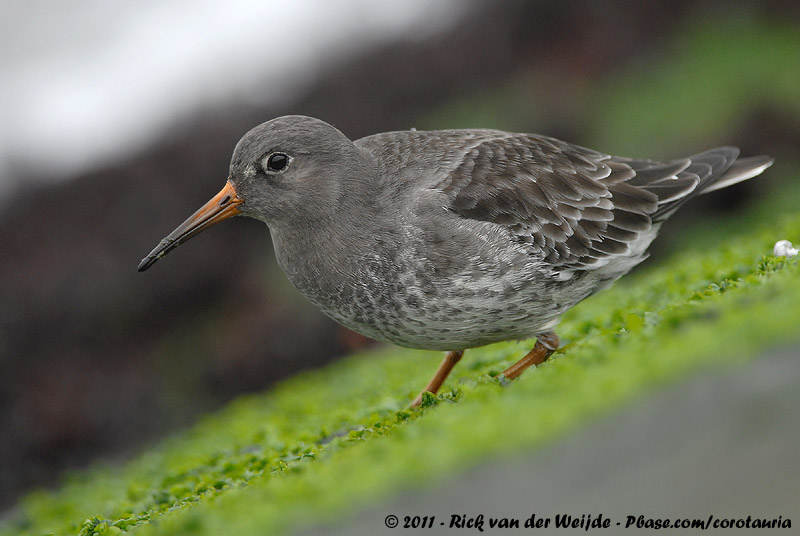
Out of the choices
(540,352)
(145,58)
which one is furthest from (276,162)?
(145,58)

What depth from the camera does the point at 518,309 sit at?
662cm

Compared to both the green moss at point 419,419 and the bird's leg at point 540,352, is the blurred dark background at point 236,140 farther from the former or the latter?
the bird's leg at point 540,352

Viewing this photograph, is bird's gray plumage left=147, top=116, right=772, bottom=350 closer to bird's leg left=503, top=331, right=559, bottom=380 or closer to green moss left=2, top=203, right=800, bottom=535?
bird's leg left=503, top=331, right=559, bottom=380

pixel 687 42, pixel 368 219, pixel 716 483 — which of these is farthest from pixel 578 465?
pixel 687 42

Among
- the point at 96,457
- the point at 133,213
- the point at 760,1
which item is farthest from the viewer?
the point at 760,1

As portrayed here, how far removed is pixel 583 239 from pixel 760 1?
47.3 ft

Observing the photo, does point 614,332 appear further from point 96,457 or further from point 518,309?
point 96,457

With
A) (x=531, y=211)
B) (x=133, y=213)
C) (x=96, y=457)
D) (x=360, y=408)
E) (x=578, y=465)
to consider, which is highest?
(x=133, y=213)

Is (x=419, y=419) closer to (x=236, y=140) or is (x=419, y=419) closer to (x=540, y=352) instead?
(x=540, y=352)

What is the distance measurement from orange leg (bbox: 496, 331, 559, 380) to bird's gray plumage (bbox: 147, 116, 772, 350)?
0.67 feet

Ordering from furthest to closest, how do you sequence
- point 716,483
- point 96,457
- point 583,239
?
point 96,457 < point 583,239 < point 716,483

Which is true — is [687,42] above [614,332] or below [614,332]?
above

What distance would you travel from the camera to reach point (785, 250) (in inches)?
274

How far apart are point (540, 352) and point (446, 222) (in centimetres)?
141
